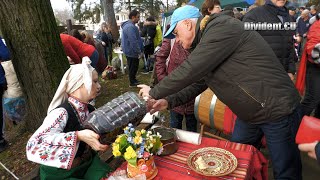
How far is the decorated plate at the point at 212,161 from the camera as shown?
1615 millimetres

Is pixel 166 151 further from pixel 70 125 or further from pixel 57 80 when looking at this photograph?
pixel 57 80

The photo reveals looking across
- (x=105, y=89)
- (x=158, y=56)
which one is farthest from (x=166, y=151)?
(x=105, y=89)

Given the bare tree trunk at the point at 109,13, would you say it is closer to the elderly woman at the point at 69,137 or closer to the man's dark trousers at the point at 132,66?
the man's dark trousers at the point at 132,66

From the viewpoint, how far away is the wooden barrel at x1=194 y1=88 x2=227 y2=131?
3.34 meters

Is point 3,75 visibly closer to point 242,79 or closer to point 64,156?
point 64,156

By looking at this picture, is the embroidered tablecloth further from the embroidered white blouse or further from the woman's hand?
the embroidered white blouse

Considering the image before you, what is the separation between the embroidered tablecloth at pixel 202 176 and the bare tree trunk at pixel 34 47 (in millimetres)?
2765

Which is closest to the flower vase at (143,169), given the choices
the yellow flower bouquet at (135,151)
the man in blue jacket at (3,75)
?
the yellow flower bouquet at (135,151)

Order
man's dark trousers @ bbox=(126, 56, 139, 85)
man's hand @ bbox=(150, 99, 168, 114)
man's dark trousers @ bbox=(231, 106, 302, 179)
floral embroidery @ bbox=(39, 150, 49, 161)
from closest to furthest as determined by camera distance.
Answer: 1. floral embroidery @ bbox=(39, 150, 49, 161)
2. man's dark trousers @ bbox=(231, 106, 302, 179)
3. man's hand @ bbox=(150, 99, 168, 114)
4. man's dark trousers @ bbox=(126, 56, 139, 85)

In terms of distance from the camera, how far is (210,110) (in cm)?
340

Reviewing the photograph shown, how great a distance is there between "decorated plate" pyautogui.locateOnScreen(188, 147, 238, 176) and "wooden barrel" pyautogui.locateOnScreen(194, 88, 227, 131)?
1514mm

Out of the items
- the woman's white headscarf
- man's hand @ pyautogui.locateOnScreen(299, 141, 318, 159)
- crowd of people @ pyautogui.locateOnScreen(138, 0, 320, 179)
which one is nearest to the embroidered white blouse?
the woman's white headscarf

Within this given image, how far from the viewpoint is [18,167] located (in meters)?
3.72

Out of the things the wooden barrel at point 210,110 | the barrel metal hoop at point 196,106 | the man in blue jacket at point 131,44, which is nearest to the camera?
the wooden barrel at point 210,110
